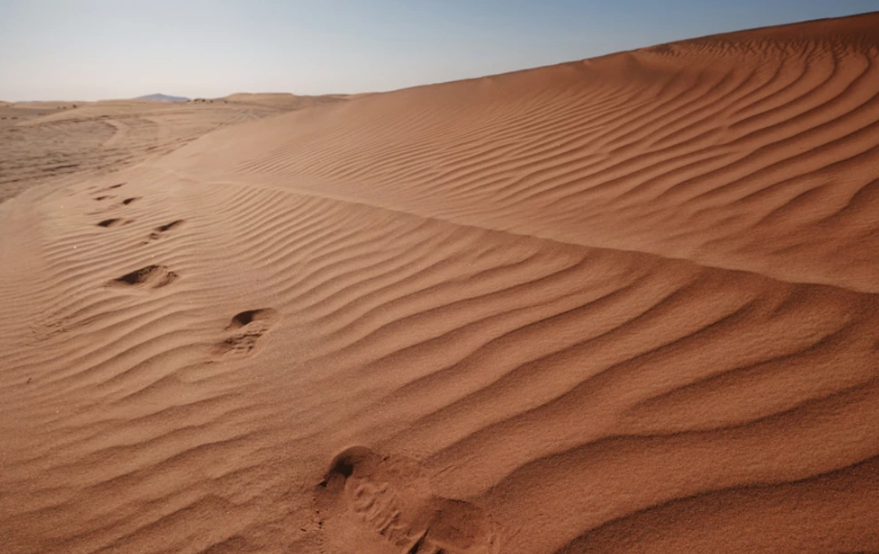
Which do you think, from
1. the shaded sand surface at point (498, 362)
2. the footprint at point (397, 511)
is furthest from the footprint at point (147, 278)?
the footprint at point (397, 511)

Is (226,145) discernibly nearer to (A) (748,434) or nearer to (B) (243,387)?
(B) (243,387)

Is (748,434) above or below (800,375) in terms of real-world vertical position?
below

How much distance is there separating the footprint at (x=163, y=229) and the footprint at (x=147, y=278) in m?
0.81

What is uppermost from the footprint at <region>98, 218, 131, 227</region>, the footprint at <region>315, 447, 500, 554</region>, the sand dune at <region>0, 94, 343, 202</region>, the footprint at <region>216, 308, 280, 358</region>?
the sand dune at <region>0, 94, 343, 202</region>

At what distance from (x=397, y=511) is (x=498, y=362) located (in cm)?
67

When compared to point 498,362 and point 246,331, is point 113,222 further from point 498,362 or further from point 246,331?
point 498,362

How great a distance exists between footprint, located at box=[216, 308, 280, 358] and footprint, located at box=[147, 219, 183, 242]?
212cm

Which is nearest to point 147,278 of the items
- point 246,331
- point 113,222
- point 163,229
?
point 163,229

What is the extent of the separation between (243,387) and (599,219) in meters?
2.10

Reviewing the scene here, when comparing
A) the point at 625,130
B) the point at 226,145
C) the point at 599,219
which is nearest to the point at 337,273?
the point at 599,219

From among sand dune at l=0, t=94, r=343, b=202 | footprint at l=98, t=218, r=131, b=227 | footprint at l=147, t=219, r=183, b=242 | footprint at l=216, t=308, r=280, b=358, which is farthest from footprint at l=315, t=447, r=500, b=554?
sand dune at l=0, t=94, r=343, b=202

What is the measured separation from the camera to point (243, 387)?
2062 millimetres

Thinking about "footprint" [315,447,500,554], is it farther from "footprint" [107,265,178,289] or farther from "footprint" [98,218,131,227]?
"footprint" [98,218,131,227]

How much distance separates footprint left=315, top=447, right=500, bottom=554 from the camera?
130 centimetres
